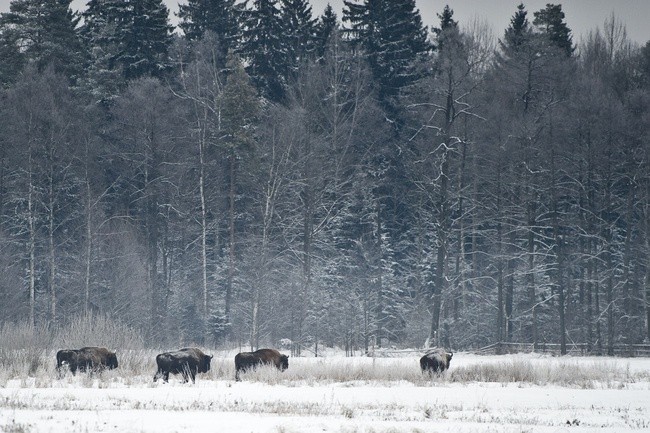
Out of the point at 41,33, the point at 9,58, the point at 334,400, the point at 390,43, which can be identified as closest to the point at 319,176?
the point at 390,43

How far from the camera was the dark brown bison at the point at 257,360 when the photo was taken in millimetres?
25688

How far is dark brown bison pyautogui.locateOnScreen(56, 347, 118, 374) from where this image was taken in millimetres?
24797

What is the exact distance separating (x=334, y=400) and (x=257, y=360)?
277 inches

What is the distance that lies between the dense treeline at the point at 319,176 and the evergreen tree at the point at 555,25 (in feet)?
0.55

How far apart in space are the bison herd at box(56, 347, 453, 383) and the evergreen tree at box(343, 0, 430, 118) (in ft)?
106

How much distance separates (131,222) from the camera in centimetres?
5553

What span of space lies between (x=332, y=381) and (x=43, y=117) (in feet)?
95.6

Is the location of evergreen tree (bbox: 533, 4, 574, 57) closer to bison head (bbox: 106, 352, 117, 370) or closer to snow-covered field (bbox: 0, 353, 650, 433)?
snow-covered field (bbox: 0, 353, 650, 433)

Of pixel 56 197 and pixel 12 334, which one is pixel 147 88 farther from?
pixel 12 334

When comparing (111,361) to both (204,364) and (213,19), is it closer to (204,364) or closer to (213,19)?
(204,364)

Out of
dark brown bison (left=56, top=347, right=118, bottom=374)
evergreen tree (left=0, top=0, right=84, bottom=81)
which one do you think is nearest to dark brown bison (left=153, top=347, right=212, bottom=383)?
dark brown bison (left=56, top=347, right=118, bottom=374)

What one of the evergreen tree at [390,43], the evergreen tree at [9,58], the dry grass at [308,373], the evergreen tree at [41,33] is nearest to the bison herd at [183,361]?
the dry grass at [308,373]

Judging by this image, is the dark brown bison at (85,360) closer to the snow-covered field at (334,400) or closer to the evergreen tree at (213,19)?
the snow-covered field at (334,400)

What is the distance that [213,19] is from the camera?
61344 mm
